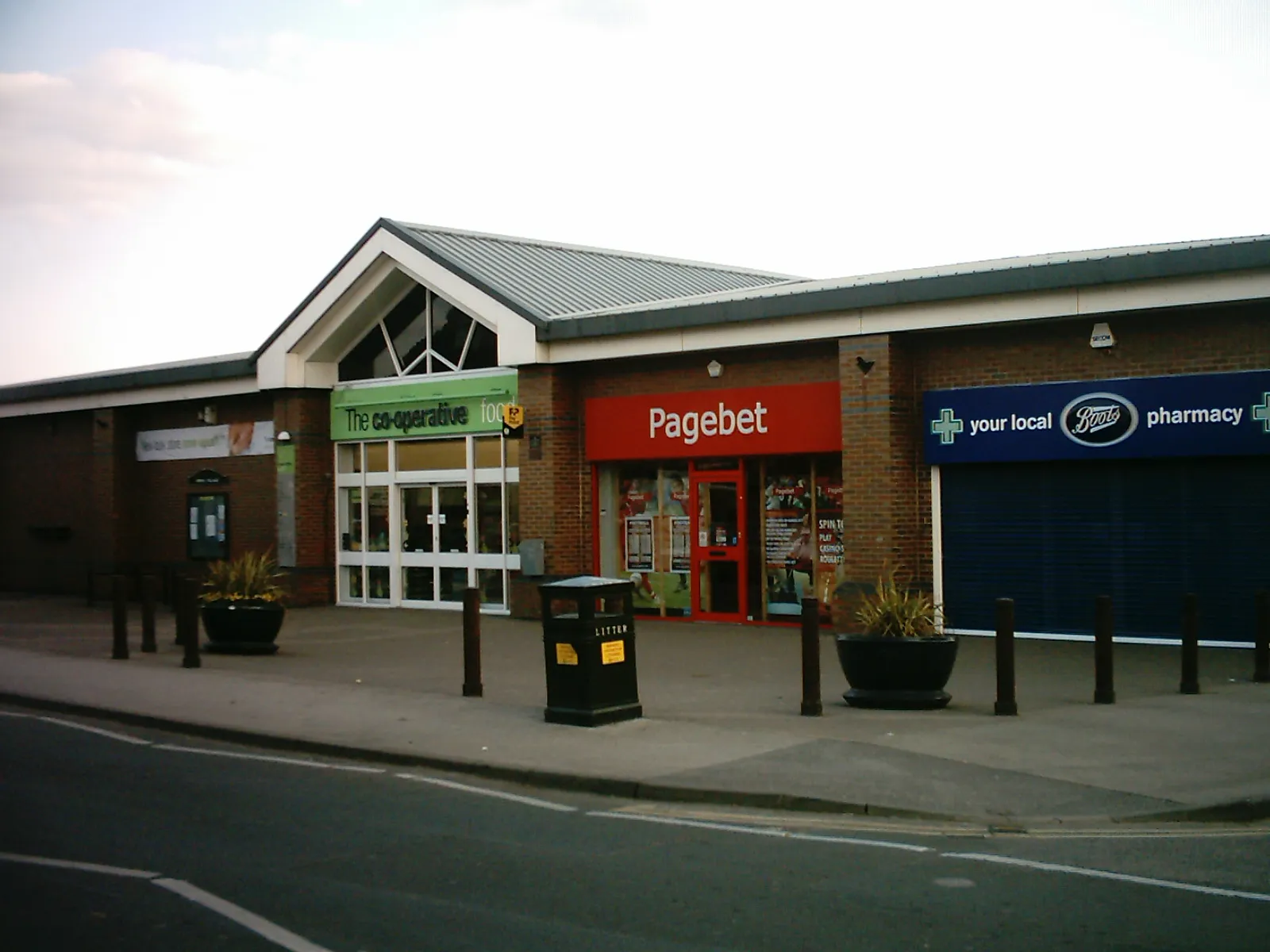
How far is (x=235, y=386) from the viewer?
92.1 ft

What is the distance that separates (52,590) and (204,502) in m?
6.20

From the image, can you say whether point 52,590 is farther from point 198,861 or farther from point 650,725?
point 198,861

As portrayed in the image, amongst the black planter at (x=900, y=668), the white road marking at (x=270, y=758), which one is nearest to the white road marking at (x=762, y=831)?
the white road marking at (x=270, y=758)

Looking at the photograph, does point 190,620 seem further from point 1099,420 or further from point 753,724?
point 1099,420

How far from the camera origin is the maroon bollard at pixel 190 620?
17484 millimetres

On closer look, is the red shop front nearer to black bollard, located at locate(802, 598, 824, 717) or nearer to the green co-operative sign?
the green co-operative sign

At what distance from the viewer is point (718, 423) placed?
21500 millimetres

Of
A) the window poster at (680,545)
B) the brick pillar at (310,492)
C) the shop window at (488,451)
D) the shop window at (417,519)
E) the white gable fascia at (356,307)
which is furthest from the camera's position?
the brick pillar at (310,492)

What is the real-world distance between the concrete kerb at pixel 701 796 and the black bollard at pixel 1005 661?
3.47 metres

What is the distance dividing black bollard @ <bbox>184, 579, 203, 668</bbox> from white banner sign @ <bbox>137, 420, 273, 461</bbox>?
10187 mm

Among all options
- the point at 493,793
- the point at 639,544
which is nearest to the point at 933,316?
the point at 639,544

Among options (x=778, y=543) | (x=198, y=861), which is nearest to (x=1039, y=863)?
(x=198, y=861)

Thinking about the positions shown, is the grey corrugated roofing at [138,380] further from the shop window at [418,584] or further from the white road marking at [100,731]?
the white road marking at [100,731]

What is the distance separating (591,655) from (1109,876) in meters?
5.87
